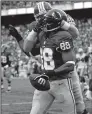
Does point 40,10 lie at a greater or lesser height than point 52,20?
greater

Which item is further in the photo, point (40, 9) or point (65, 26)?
point (40, 9)

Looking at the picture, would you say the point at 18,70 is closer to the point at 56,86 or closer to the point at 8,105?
the point at 8,105

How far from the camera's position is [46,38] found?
4355mm

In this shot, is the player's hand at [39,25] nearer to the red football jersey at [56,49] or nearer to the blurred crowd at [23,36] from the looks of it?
the red football jersey at [56,49]

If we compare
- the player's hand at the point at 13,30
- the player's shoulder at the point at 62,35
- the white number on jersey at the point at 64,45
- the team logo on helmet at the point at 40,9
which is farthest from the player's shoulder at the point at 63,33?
the player's hand at the point at 13,30

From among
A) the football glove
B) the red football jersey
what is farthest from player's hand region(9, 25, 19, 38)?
the football glove

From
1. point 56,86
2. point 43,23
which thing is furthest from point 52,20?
point 56,86

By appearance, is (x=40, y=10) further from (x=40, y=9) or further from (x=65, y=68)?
(x=65, y=68)

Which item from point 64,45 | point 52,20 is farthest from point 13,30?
point 64,45

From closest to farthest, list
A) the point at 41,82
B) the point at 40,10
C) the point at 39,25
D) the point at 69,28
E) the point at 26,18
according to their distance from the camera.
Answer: the point at 41,82 → the point at 39,25 → the point at 69,28 → the point at 40,10 → the point at 26,18

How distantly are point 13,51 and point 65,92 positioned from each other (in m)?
22.1

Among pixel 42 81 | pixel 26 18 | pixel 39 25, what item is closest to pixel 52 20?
pixel 39 25

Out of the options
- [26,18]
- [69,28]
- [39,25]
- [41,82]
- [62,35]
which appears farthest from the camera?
[26,18]

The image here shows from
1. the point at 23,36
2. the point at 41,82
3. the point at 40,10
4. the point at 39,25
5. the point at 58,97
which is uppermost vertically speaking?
the point at 40,10
